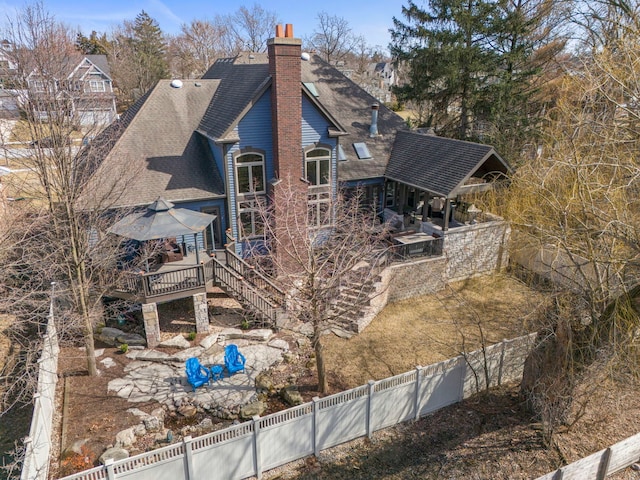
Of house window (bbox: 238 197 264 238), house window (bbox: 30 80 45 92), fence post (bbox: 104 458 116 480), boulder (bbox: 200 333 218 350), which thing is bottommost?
boulder (bbox: 200 333 218 350)

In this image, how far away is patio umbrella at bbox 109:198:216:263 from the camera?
1366 cm

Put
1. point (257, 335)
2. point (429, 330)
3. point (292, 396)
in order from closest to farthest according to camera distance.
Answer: point (292, 396) → point (257, 335) → point (429, 330)

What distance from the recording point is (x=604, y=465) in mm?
9336

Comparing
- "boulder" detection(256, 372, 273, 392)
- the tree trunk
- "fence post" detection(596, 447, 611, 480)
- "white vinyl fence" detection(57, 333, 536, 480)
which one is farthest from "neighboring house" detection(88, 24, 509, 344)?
"fence post" detection(596, 447, 611, 480)

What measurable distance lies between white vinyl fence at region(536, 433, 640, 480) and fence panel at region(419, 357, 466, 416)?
3275mm

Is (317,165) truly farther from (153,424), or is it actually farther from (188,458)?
(188,458)

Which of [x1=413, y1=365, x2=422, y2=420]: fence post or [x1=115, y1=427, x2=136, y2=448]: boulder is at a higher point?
[x1=413, y1=365, x2=422, y2=420]: fence post

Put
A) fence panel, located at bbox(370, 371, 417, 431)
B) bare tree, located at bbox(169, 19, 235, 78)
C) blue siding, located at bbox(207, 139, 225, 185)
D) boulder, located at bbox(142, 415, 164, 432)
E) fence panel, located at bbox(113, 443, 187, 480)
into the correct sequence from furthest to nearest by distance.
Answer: bare tree, located at bbox(169, 19, 235, 78) → blue siding, located at bbox(207, 139, 225, 185) → boulder, located at bbox(142, 415, 164, 432) → fence panel, located at bbox(370, 371, 417, 431) → fence panel, located at bbox(113, 443, 187, 480)

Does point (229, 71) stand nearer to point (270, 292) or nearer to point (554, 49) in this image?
point (270, 292)

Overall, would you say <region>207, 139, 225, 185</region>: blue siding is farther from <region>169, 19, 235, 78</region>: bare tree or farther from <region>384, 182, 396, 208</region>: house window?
<region>169, 19, 235, 78</region>: bare tree

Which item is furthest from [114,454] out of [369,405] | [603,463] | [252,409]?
[603,463]

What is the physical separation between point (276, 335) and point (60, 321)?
252 inches

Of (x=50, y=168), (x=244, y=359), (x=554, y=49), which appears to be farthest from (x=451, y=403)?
(x=554, y=49)

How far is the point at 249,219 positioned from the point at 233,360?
6859 mm
